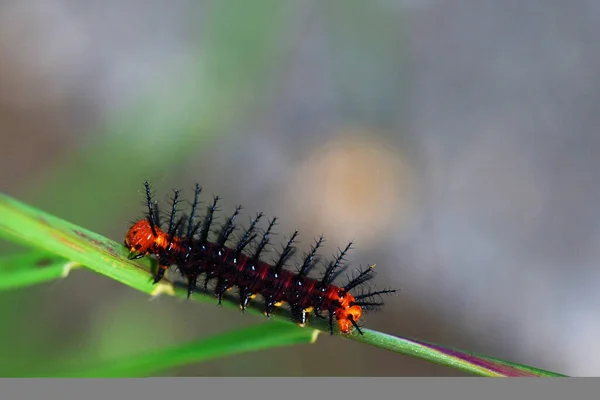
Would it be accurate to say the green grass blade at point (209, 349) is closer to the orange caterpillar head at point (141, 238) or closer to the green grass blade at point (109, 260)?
the green grass blade at point (109, 260)

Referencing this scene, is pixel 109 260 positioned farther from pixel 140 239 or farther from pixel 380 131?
pixel 380 131

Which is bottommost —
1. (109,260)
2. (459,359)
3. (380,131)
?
(109,260)

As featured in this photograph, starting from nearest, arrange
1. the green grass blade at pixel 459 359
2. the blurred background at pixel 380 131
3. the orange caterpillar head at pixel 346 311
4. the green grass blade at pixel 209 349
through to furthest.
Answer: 1. the green grass blade at pixel 459 359
2. the green grass blade at pixel 209 349
3. the orange caterpillar head at pixel 346 311
4. the blurred background at pixel 380 131

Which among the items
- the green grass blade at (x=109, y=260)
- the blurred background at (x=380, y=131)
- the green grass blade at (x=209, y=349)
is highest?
the blurred background at (x=380, y=131)

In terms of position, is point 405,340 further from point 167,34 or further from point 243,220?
point 167,34

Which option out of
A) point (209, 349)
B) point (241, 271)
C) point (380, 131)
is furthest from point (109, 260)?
point (380, 131)

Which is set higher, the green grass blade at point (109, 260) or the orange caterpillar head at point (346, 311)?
the orange caterpillar head at point (346, 311)

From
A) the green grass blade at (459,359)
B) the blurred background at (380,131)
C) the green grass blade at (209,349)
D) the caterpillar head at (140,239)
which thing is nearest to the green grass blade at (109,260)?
the green grass blade at (459,359)
